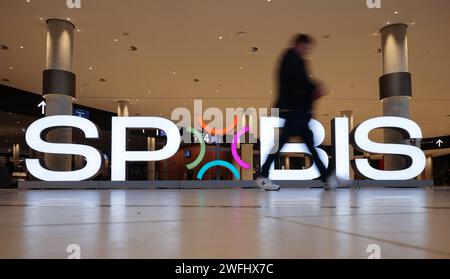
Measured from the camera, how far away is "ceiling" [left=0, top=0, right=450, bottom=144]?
9852mm

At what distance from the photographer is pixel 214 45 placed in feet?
41.7

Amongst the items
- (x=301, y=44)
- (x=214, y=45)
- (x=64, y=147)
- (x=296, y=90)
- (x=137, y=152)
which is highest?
(x=214, y=45)

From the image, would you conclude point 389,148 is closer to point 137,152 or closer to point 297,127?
point 297,127

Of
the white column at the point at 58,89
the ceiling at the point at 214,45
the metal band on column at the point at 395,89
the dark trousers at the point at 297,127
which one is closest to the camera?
the dark trousers at the point at 297,127

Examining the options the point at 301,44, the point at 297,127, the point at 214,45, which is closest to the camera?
the point at 301,44

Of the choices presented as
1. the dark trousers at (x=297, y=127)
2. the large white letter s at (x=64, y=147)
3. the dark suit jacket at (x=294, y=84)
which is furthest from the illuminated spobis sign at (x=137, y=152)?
the dark suit jacket at (x=294, y=84)

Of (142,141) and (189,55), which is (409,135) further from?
(142,141)

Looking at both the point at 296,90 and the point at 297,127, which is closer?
the point at 296,90

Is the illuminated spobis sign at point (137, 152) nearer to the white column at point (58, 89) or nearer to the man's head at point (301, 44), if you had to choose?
the white column at point (58, 89)

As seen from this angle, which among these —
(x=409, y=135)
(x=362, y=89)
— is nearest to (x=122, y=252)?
(x=409, y=135)

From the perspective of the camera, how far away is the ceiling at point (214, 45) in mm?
9852

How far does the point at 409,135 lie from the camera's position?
25.3 ft

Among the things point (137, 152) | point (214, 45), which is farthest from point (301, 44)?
point (214, 45)
